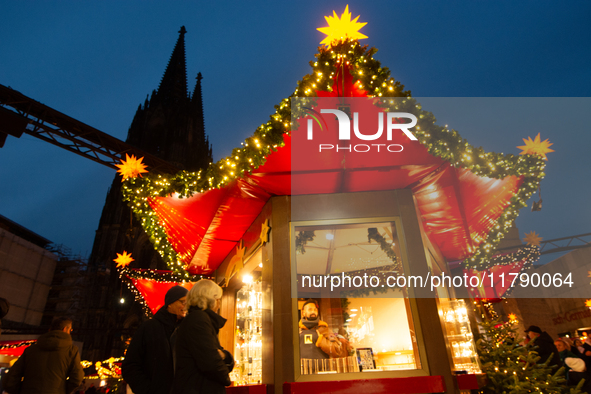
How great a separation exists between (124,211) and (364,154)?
1667 inches

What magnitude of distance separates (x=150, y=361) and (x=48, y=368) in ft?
4.73

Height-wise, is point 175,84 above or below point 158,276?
above

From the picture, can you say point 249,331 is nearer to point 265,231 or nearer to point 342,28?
point 265,231

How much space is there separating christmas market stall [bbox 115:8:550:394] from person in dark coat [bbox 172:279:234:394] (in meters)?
1.66

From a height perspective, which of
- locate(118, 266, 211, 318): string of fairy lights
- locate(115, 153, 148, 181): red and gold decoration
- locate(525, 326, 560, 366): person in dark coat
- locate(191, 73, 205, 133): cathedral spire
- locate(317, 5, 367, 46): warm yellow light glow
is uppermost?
locate(191, 73, 205, 133): cathedral spire

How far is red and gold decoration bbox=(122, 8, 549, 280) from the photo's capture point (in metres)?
3.44

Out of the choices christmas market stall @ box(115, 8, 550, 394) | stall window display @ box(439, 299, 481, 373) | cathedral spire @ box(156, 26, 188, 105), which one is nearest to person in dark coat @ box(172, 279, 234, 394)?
christmas market stall @ box(115, 8, 550, 394)

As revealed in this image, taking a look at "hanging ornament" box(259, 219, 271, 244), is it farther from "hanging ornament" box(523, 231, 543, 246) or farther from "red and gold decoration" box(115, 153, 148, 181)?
"hanging ornament" box(523, 231, 543, 246)

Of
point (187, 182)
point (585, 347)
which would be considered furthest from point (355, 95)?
point (585, 347)

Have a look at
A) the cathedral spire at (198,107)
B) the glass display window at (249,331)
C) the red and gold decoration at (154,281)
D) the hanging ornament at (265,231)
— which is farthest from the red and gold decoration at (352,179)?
the cathedral spire at (198,107)

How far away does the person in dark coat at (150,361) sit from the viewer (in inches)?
91.2

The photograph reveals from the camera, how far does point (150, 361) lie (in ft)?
7.81

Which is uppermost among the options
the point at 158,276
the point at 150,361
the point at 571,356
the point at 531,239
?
the point at 531,239

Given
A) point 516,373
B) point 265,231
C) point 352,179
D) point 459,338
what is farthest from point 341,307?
point 352,179
